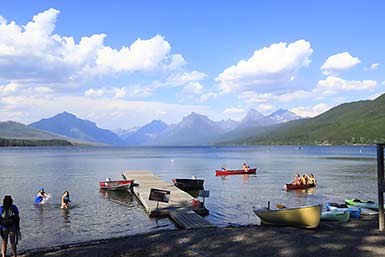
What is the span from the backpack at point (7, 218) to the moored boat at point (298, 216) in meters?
13.9

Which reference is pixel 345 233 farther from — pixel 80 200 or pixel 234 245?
pixel 80 200

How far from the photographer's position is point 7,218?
14.5 m

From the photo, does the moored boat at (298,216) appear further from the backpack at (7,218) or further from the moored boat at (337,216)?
the backpack at (7,218)

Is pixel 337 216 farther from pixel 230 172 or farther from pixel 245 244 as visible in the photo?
pixel 230 172

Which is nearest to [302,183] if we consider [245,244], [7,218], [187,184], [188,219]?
[187,184]

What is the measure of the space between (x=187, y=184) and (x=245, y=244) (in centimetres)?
3049

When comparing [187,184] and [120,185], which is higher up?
[120,185]

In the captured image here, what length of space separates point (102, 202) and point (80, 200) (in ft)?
8.81

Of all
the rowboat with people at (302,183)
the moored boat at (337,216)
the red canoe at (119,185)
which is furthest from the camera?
the rowboat with people at (302,183)

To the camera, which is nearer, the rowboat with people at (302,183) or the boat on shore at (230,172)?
the rowboat with people at (302,183)

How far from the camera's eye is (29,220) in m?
27.5

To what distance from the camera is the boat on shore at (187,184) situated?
46188mm

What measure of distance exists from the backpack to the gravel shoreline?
3.19m

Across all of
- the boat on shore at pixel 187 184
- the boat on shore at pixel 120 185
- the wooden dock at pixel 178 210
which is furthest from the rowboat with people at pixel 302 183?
the boat on shore at pixel 120 185
